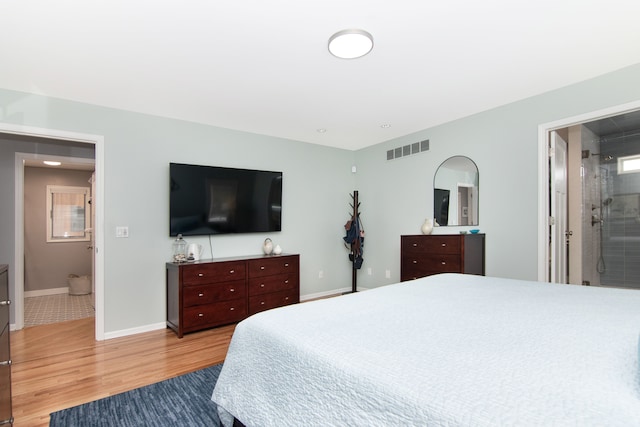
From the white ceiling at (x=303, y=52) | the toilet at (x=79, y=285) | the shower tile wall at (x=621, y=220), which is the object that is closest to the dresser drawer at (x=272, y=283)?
the white ceiling at (x=303, y=52)

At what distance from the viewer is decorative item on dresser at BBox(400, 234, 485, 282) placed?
3213 mm

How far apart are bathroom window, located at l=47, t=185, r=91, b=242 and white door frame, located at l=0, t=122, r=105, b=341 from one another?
7.23ft

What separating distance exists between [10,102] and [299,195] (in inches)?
122

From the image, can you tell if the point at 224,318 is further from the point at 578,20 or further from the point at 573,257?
the point at 573,257

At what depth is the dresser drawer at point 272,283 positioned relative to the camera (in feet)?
12.3

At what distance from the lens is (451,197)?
382cm

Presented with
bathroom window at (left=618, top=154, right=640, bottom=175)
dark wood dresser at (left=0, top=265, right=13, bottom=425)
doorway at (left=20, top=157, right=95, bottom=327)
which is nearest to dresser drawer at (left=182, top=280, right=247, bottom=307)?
dark wood dresser at (left=0, top=265, right=13, bottom=425)

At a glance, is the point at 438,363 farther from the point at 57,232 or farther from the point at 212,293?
the point at 57,232

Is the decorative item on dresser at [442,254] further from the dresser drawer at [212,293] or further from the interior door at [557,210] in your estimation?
the dresser drawer at [212,293]

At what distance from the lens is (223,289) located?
3510 millimetres

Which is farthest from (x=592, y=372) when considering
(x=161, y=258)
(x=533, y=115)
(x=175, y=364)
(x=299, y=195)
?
(x=299, y=195)

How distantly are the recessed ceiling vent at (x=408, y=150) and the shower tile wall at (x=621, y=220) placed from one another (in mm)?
2645

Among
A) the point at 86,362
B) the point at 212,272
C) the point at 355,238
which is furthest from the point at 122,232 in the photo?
the point at 355,238

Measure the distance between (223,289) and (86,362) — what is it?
4.21 feet
